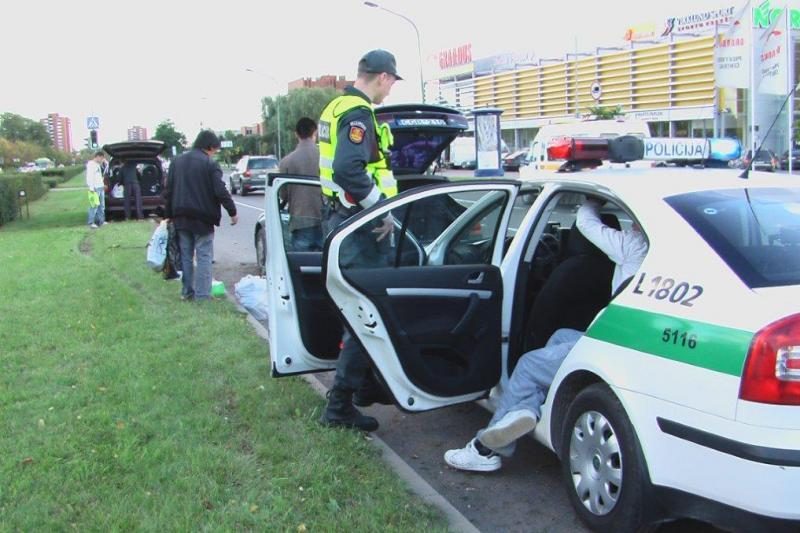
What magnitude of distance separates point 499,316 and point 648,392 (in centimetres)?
127

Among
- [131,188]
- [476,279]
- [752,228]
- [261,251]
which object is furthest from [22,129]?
[752,228]

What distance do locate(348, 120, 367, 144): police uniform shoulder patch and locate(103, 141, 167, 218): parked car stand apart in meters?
15.3

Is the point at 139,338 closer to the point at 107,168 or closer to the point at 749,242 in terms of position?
the point at 749,242

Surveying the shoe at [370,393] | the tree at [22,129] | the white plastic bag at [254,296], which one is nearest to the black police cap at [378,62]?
the shoe at [370,393]

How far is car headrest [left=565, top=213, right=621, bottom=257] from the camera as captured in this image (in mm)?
4027

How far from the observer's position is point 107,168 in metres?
19.6

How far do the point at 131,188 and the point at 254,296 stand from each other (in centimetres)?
1273

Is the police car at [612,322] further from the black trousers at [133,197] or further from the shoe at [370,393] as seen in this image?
the black trousers at [133,197]

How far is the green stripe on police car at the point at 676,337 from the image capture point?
2.61 meters

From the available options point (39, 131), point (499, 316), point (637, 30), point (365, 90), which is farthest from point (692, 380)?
point (39, 131)

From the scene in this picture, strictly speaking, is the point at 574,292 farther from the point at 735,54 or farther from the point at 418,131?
the point at 735,54

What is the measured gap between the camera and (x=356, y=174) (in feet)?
13.8

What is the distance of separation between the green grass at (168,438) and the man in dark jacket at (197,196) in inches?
32.5

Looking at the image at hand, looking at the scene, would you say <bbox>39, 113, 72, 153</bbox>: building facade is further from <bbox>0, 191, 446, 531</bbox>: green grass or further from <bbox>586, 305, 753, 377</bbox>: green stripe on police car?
<bbox>586, 305, 753, 377</bbox>: green stripe on police car
